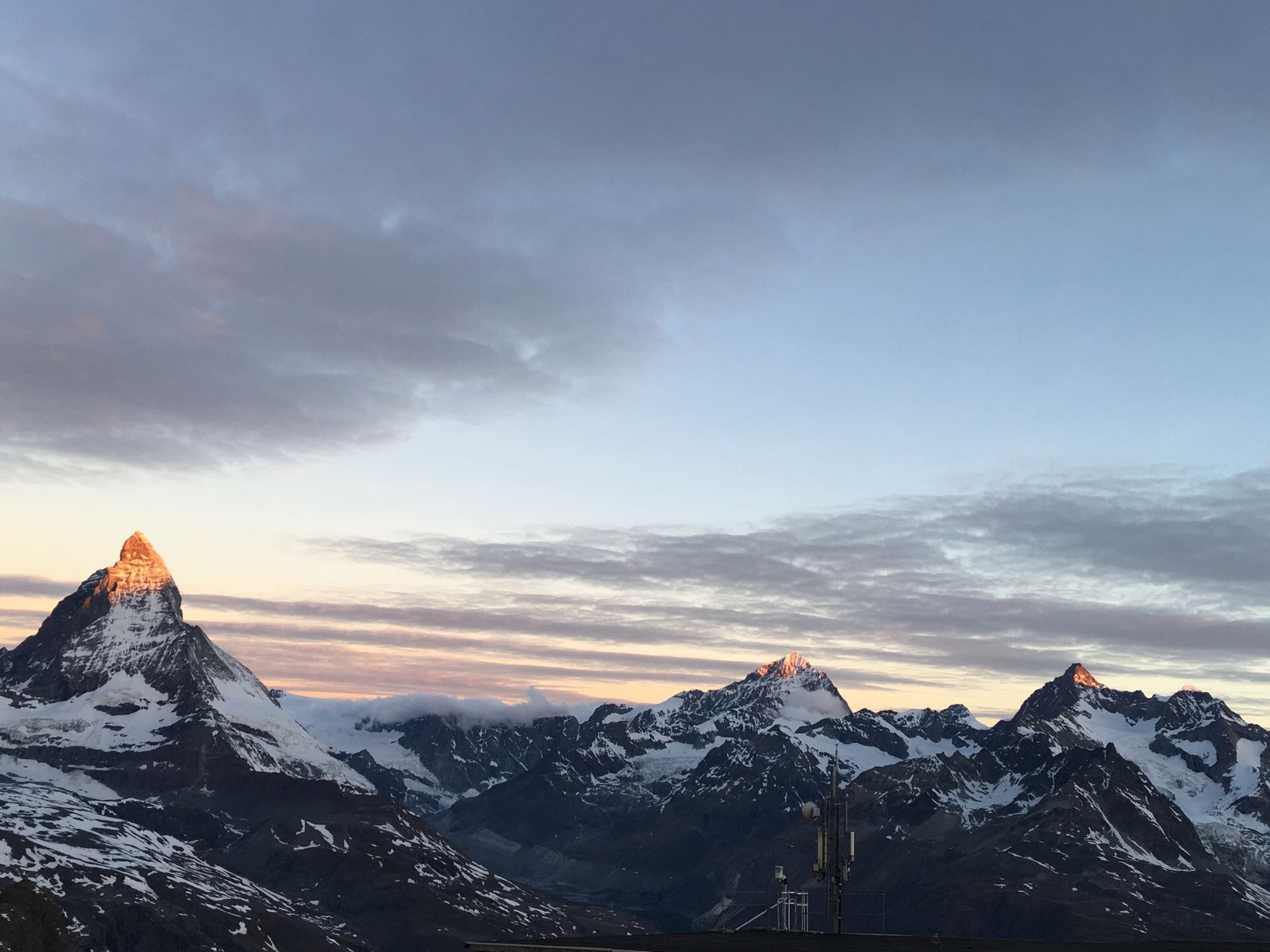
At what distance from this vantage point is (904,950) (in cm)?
9150

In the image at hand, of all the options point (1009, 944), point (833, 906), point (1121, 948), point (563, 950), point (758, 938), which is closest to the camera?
point (563, 950)

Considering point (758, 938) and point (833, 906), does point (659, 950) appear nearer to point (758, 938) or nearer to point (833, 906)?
point (758, 938)

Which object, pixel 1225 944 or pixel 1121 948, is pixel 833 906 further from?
pixel 1225 944

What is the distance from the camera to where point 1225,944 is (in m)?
107

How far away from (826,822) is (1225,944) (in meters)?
32.4

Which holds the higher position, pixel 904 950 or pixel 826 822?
pixel 826 822

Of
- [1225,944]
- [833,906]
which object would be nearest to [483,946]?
[833,906]

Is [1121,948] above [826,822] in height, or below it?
below

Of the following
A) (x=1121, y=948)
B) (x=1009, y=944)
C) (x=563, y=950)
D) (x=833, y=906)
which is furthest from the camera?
(x=833, y=906)

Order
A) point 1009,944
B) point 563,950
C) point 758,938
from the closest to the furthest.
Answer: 1. point 563,950
2. point 1009,944
3. point 758,938

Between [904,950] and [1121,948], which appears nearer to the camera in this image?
[904,950]

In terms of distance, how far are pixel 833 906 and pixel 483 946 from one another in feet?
135

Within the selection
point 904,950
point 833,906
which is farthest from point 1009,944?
point 833,906

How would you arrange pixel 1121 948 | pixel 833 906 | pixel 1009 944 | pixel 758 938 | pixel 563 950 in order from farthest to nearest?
pixel 833 906 < pixel 1121 948 < pixel 758 938 < pixel 1009 944 < pixel 563 950
